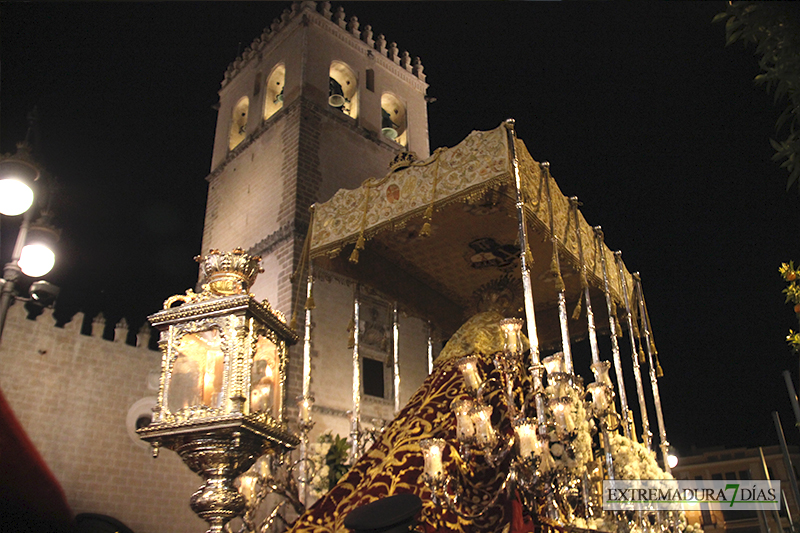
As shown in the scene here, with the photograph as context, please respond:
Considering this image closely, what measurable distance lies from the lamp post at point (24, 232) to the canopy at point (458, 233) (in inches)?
114

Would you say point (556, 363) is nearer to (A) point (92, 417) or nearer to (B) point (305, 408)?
(B) point (305, 408)

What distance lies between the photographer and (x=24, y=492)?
695 centimetres

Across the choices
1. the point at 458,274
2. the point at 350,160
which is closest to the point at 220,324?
the point at 458,274

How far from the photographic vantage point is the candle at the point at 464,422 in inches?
162

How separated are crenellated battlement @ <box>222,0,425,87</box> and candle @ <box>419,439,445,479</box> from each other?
1517 centimetres

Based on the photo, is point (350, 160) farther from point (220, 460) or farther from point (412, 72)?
point (220, 460)

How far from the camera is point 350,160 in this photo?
15.9 meters

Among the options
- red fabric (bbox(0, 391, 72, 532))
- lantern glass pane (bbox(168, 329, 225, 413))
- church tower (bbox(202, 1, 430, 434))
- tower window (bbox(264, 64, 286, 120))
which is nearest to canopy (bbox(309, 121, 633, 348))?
lantern glass pane (bbox(168, 329, 225, 413))

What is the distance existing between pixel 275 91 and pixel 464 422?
15.2 m

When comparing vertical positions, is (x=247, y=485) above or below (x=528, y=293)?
below

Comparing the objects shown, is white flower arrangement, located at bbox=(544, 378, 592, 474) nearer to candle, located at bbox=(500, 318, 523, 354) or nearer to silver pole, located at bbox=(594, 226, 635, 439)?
candle, located at bbox=(500, 318, 523, 354)

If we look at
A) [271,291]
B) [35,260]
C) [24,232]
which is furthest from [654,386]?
[271,291]

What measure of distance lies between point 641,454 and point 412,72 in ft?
50.2

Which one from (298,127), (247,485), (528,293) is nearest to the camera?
(528,293)
